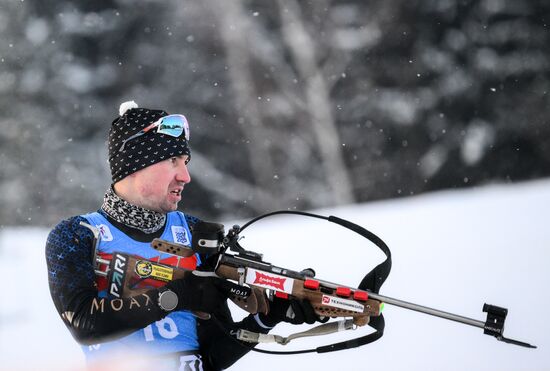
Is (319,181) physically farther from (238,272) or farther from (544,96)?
(238,272)

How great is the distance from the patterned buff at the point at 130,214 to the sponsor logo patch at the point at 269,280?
457 millimetres

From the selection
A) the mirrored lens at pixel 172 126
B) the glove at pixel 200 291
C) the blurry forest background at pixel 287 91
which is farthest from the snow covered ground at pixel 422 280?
the blurry forest background at pixel 287 91

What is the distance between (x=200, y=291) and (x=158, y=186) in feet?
1.61

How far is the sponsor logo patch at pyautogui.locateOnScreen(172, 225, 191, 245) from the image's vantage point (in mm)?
3654

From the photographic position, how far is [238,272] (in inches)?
133

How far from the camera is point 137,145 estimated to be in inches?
139

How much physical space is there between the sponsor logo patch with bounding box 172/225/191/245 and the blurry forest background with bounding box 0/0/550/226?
14.3 m

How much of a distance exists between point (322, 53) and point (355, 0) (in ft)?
4.35

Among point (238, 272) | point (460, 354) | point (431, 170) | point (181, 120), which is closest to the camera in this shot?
point (238, 272)

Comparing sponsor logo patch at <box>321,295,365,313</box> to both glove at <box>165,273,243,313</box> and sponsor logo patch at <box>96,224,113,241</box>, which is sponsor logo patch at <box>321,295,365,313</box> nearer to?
glove at <box>165,273,243,313</box>

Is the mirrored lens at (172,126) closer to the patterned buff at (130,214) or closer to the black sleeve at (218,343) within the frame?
the patterned buff at (130,214)

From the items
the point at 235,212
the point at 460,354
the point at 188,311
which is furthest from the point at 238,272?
the point at 235,212

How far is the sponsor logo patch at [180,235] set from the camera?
365 centimetres

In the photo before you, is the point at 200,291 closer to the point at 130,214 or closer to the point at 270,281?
the point at 270,281
